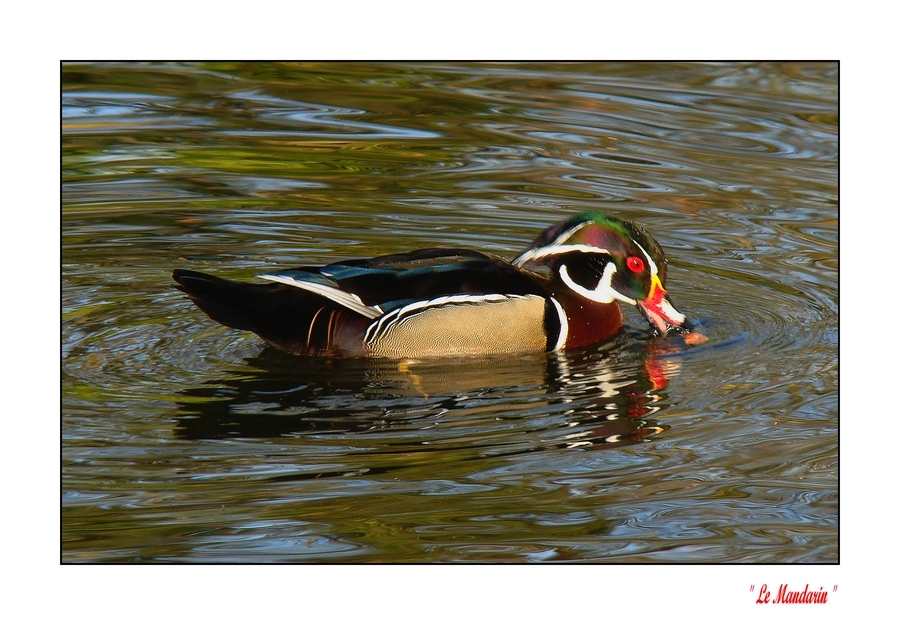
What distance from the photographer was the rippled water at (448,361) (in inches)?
251

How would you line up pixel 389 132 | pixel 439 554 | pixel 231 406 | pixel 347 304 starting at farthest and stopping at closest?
pixel 389 132
pixel 347 304
pixel 231 406
pixel 439 554

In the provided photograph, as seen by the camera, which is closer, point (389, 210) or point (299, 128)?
point (389, 210)

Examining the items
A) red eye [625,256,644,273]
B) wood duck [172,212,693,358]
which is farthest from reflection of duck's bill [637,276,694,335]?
wood duck [172,212,693,358]

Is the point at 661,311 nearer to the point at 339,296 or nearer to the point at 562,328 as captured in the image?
the point at 562,328

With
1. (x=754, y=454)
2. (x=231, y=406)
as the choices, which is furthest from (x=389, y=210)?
(x=754, y=454)

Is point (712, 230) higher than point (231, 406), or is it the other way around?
point (712, 230)

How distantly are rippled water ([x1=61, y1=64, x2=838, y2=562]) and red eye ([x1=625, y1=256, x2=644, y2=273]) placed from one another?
0.44 m

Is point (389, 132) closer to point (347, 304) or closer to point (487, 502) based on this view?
→ point (347, 304)

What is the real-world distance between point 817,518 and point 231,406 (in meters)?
3.11

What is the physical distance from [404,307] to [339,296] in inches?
15.4

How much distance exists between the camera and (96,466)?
6.66 meters

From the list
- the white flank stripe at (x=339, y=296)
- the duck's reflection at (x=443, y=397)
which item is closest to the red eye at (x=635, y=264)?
the duck's reflection at (x=443, y=397)

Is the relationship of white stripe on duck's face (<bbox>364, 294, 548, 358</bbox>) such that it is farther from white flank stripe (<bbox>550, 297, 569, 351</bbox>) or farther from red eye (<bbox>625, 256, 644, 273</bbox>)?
red eye (<bbox>625, 256, 644, 273</bbox>)

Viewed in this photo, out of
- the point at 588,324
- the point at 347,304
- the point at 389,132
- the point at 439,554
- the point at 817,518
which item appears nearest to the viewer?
the point at 439,554
